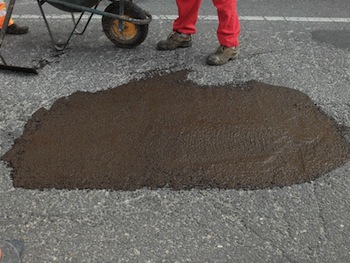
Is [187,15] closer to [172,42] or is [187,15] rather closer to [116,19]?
[172,42]

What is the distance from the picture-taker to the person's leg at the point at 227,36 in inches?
168

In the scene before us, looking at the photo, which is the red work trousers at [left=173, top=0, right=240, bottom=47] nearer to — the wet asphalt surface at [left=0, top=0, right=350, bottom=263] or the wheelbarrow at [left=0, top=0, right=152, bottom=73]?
the wheelbarrow at [left=0, top=0, right=152, bottom=73]

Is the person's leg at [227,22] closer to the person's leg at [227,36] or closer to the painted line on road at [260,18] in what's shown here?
the person's leg at [227,36]

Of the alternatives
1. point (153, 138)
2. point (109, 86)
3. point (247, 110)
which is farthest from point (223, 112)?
point (109, 86)

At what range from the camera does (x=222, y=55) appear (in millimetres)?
4402

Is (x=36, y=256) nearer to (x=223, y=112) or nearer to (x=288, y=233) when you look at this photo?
(x=288, y=233)

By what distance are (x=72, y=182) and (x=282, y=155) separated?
135cm

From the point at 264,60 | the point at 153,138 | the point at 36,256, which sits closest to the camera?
the point at 36,256

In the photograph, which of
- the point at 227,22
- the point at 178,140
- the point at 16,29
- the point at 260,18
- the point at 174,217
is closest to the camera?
the point at 174,217

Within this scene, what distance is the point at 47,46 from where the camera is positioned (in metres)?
4.74

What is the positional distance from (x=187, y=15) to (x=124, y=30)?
22.7 inches

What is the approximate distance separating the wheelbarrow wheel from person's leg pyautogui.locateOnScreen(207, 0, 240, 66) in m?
0.66

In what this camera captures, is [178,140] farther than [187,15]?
No

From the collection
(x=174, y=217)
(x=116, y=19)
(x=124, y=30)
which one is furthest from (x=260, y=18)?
(x=174, y=217)
